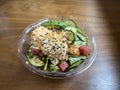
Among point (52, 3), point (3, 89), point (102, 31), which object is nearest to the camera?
point (3, 89)

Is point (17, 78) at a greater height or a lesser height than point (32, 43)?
lesser

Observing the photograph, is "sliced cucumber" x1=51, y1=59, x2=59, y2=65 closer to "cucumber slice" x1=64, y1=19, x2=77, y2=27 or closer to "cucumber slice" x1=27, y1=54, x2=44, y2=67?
"cucumber slice" x1=27, y1=54, x2=44, y2=67

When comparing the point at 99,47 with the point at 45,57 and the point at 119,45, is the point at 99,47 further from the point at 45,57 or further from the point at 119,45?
the point at 45,57

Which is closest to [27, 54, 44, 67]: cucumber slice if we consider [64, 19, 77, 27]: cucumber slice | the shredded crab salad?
the shredded crab salad

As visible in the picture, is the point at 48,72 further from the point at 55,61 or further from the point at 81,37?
the point at 81,37

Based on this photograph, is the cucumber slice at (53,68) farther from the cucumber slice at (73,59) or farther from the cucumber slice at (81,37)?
the cucumber slice at (81,37)

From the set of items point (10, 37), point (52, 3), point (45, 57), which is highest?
point (52, 3)

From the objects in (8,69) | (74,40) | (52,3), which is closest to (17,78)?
(8,69)
